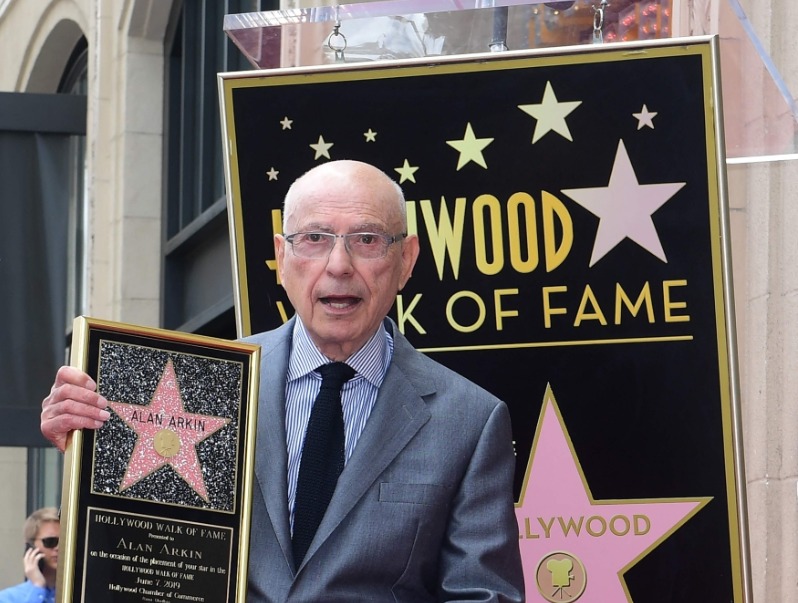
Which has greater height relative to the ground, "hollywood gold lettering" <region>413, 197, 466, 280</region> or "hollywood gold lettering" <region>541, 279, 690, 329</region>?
"hollywood gold lettering" <region>413, 197, 466, 280</region>

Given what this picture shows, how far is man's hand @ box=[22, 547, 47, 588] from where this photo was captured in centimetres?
896

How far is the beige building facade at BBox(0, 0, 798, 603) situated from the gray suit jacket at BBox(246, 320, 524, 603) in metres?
2.04

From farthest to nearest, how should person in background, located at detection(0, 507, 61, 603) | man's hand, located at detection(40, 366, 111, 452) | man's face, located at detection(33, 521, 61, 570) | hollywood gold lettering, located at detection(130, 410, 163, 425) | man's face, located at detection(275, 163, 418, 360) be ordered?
man's face, located at detection(33, 521, 61, 570) < person in background, located at detection(0, 507, 61, 603) < man's face, located at detection(275, 163, 418, 360) < hollywood gold lettering, located at detection(130, 410, 163, 425) < man's hand, located at detection(40, 366, 111, 452)

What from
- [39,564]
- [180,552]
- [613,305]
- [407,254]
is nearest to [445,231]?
[613,305]

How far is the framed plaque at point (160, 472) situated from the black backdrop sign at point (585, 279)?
154 cm

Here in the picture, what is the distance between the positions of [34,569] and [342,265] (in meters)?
5.65

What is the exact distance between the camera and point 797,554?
6520mm

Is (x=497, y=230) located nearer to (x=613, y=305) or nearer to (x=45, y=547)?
(x=613, y=305)

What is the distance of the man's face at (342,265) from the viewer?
397 cm

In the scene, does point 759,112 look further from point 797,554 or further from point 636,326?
point 797,554

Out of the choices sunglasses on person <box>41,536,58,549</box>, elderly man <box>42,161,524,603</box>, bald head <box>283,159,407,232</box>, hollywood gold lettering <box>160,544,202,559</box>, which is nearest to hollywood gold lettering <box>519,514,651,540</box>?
elderly man <box>42,161,524,603</box>

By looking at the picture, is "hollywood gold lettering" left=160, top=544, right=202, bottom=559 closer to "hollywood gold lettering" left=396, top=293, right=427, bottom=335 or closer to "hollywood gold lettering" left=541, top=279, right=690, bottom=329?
"hollywood gold lettering" left=396, top=293, right=427, bottom=335

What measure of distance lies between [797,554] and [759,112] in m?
2.07

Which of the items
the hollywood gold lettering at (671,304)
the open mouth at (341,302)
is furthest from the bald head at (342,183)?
the hollywood gold lettering at (671,304)
